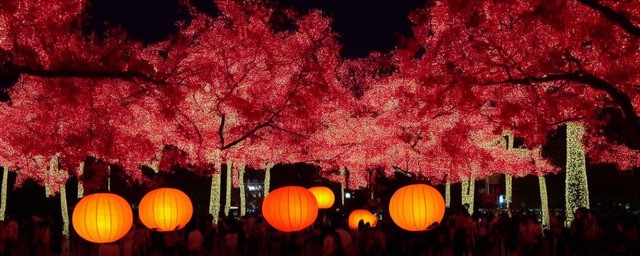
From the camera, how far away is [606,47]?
12.7 meters

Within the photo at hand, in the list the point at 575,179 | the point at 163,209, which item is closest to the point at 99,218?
the point at 163,209

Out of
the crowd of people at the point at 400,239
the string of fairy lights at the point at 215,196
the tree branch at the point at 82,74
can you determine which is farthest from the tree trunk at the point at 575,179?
the tree branch at the point at 82,74

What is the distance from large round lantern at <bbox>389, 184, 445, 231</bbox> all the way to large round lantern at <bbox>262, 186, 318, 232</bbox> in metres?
1.91

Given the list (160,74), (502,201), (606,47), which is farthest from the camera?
(502,201)

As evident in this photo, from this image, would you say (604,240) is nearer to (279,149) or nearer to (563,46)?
(563,46)

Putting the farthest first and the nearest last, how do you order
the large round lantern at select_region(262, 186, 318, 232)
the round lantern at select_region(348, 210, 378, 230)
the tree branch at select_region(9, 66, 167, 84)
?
1. the round lantern at select_region(348, 210, 378, 230)
2. the large round lantern at select_region(262, 186, 318, 232)
3. the tree branch at select_region(9, 66, 167, 84)

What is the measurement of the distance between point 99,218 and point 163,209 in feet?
6.27

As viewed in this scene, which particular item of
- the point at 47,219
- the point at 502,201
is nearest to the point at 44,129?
the point at 47,219

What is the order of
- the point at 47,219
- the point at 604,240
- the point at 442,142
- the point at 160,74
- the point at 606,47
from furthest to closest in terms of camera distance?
the point at 442,142
the point at 47,219
the point at 604,240
the point at 606,47
the point at 160,74

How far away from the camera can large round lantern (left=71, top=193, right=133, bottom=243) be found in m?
10.8

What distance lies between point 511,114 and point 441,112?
630cm

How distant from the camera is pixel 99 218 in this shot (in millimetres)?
10758

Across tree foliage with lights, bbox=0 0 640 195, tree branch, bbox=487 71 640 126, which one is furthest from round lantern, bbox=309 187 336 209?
tree branch, bbox=487 71 640 126

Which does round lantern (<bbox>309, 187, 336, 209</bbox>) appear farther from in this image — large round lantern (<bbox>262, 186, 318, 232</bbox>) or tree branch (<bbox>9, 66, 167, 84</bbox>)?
tree branch (<bbox>9, 66, 167, 84</bbox>)
